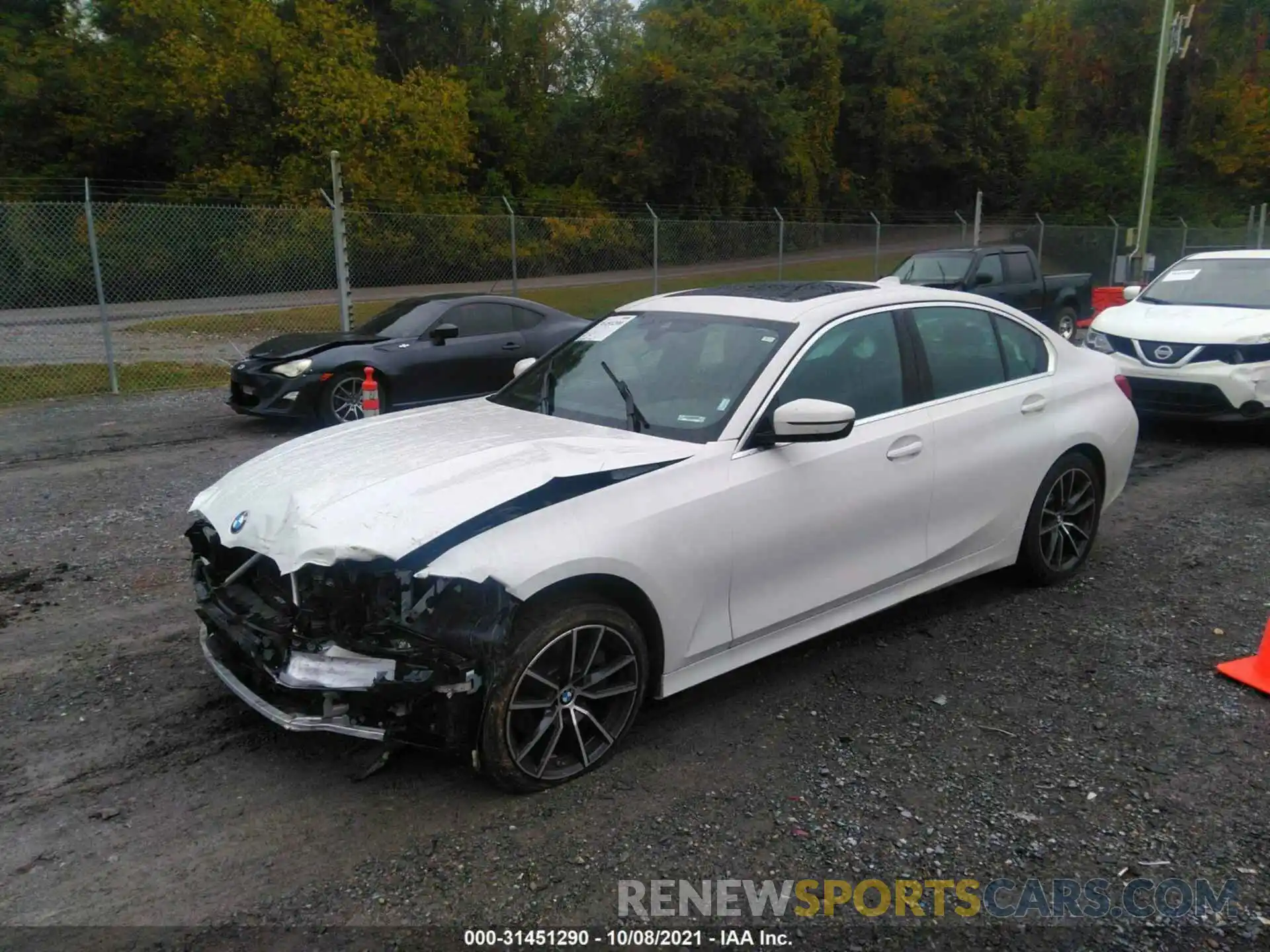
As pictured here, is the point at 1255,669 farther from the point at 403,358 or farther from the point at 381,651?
the point at 403,358

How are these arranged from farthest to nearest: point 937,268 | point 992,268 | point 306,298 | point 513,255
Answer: point 306,298 < point 513,255 < point 937,268 < point 992,268

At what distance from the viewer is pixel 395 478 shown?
3.49m

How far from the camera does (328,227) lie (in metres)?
17.0

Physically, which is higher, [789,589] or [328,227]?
[328,227]

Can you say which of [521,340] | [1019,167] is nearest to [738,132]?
[1019,167]

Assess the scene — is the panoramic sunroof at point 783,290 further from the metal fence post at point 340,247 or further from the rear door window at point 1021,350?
the metal fence post at point 340,247

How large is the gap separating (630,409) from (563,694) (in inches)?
52.9

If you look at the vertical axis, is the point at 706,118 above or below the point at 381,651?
above

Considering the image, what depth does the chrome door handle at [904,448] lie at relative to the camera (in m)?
4.34

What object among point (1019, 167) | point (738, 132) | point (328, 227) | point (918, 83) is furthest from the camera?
point (1019, 167)

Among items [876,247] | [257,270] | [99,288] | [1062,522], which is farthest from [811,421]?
[876,247]

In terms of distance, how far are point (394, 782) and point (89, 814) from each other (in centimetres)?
100

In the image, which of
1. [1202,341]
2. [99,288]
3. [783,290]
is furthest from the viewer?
[99,288]

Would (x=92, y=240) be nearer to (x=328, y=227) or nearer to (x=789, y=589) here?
(x=328, y=227)
